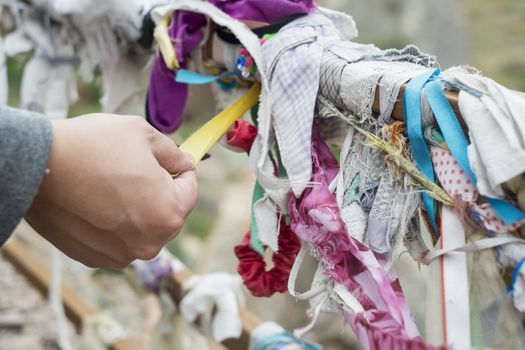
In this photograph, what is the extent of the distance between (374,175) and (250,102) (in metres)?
0.17

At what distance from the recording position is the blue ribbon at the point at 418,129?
0.38 metres

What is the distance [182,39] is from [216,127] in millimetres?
117

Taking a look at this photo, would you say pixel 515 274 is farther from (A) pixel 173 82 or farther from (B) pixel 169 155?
(A) pixel 173 82

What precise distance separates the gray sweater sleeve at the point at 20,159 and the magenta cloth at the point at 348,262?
0.56 feet

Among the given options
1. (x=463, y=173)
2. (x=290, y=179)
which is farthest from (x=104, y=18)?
(x=463, y=173)

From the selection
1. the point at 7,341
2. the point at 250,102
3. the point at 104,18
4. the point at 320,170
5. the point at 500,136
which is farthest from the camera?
the point at 7,341

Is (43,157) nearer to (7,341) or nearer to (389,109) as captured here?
(389,109)

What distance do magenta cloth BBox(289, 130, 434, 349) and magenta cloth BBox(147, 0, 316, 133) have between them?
0.13m

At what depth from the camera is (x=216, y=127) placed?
512 millimetres

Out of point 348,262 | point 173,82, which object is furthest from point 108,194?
point 173,82

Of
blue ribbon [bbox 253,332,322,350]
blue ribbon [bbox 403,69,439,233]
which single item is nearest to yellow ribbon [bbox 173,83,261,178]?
blue ribbon [bbox 403,69,439,233]

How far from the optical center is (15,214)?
0.37 metres

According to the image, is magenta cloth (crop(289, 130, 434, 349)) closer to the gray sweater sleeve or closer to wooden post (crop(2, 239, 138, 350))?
the gray sweater sleeve

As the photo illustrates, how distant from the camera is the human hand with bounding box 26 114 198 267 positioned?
37 cm
